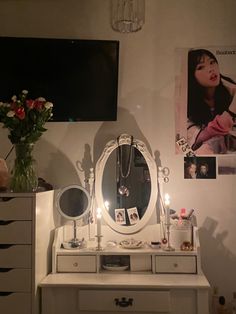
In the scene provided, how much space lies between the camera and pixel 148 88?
2.30m

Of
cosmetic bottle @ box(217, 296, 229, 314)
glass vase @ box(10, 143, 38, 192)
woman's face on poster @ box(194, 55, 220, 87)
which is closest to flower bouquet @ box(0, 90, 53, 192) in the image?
glass vase @ box(10, 143, 38, 192)

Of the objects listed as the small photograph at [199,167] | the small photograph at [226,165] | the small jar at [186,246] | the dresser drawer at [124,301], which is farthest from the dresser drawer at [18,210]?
the small photograph at [226,165]

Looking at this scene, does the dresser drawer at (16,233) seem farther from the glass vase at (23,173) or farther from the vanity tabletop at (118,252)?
the vanity tabletop at (118,252)

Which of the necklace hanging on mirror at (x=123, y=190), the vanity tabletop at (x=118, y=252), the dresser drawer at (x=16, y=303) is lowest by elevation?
the dresser drawer at (x=16, y=303)

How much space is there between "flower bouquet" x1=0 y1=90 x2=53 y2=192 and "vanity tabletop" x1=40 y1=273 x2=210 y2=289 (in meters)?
0.49

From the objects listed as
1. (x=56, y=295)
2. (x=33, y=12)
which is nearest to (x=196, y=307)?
(x=56, y=295)

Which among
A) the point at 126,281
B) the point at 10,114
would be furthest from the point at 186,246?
the point at 10,114

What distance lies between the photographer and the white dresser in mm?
1770

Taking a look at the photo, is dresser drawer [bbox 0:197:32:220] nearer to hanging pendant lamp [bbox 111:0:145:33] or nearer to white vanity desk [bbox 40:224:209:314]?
white vanity desk [bbox 40:224:209:314]

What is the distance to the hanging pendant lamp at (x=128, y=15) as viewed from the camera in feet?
6.63

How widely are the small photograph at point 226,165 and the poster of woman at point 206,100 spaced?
0.14 feet

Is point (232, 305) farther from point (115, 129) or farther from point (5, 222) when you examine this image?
point (5, 222)

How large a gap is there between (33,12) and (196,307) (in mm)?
2009

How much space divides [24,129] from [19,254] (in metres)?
0.62
